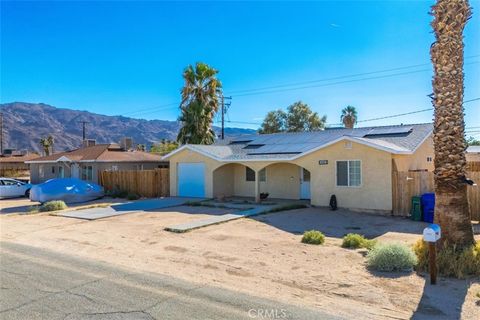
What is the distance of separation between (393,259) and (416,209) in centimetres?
796

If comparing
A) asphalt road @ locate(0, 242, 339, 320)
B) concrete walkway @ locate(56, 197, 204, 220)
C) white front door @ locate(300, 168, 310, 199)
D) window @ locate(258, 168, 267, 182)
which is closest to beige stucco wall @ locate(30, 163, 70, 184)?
concrete walkway @ locate(56, 197, 204, 220)

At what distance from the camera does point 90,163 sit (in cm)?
3150

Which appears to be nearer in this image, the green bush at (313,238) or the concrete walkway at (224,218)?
the green bush at (313,238)

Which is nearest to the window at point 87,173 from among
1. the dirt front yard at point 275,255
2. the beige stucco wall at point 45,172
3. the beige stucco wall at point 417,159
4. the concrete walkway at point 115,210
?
the beige stucco wall at point 45,172

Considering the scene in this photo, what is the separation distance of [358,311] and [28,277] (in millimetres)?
6017

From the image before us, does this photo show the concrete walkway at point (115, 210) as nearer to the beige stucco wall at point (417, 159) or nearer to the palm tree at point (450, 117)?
the beige stucco wall at point (417, 159)

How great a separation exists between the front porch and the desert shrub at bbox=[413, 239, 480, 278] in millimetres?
13237

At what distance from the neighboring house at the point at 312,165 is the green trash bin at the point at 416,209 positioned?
1176 millimetres

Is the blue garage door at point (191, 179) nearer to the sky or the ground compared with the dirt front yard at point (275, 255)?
nearer to the sky

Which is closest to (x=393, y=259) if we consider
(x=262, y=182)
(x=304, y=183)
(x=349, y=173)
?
(x=349, y=173)

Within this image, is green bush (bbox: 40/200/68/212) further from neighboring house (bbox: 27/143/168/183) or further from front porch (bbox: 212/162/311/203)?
neighboring house (bbox: 27/143/168/183)

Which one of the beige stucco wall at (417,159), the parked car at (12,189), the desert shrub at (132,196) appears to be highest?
the beige stucco wall at (417,159)

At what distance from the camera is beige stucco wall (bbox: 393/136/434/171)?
17.6 metres

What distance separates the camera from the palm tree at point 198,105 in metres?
33.0
